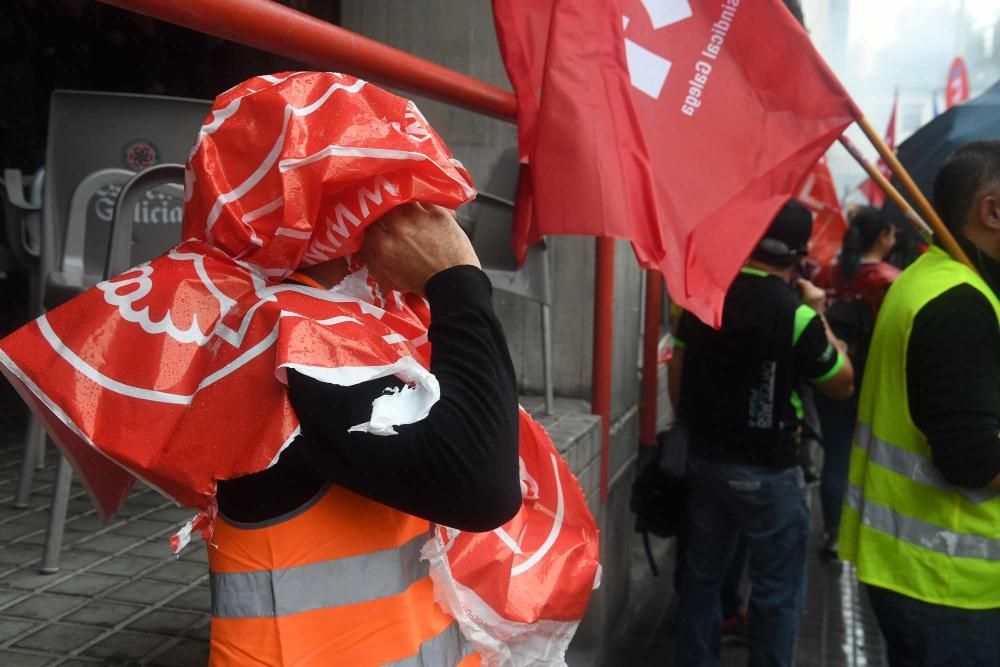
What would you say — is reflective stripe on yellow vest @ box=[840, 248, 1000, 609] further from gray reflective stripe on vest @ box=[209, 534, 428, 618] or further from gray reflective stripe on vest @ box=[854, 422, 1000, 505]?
gray reflective stripe on vest @ box=[209, 534, 428, 618]

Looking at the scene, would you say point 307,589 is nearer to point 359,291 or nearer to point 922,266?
point 359,291

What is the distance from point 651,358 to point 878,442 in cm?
222

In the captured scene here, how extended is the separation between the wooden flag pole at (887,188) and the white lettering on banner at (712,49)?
43 cm

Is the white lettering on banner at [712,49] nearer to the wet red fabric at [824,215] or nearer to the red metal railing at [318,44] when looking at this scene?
the red metal railing at [318,44]

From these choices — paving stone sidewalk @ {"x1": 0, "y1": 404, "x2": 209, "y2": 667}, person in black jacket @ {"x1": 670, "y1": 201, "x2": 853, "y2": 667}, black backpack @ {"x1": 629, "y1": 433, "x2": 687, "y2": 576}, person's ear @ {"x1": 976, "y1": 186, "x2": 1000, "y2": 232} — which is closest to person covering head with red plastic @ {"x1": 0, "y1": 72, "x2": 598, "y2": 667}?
paving stone sidewalk @ {"x1": 0, "y1": 404, "x2": 209, "y2": 667}

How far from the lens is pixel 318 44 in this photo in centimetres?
211

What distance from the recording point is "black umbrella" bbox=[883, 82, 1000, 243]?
418cm

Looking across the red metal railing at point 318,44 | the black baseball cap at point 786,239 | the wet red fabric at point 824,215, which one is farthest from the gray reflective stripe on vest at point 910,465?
the wet red fabric at point 824,215

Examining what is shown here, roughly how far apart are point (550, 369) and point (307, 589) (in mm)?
2753

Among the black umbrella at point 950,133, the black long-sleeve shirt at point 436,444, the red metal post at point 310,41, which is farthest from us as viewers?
the black umbrella at point 950,133

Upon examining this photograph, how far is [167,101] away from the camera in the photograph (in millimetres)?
2963

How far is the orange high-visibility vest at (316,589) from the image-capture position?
136 cm

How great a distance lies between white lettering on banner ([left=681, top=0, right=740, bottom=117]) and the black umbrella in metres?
1.61

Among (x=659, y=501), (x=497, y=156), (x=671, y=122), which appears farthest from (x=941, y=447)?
(x=497, y=156)
